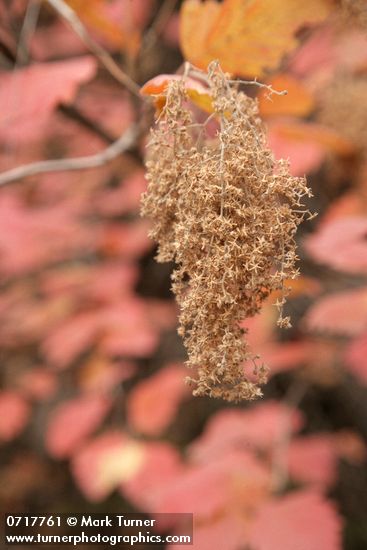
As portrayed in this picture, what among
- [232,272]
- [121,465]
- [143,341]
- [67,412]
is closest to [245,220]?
[232,272]

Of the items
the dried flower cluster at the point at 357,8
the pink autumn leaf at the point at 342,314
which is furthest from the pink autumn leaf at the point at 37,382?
the dried flower cluster at the point at 357,8

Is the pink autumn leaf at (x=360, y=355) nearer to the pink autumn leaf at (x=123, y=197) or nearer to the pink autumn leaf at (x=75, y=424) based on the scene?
the pink autumn leaf at (x=123, y=197)

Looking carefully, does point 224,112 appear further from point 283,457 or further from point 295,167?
point 283,457

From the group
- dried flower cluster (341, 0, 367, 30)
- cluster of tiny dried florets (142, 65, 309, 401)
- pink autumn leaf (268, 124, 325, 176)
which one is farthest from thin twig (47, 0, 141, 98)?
pink autumn leaf (268, 124, 325, 176)

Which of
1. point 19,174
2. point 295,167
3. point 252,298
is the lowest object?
point 252,298

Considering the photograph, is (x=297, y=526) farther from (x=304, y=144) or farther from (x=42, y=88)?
(x=42, y=88)

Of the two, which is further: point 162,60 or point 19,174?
point 162,60
